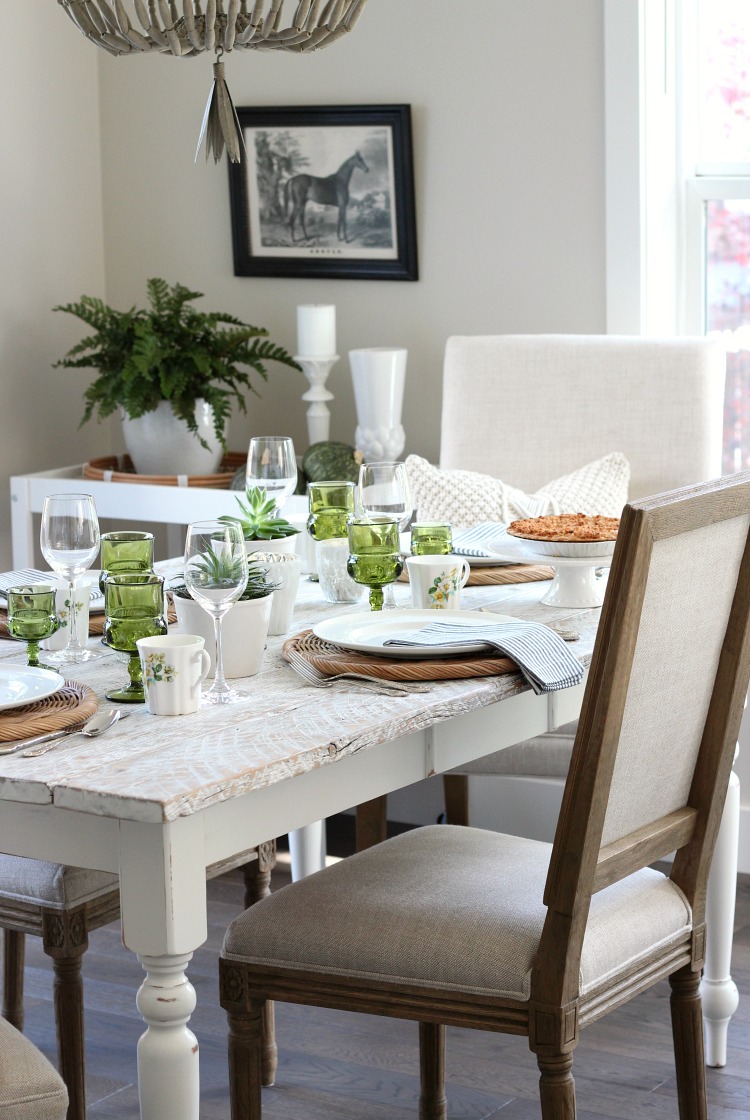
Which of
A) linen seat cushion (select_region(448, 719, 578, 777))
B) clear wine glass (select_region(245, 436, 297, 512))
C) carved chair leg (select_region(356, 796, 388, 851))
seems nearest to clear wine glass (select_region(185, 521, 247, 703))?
clear wine glass (select_region(245, 436, 297, 512))

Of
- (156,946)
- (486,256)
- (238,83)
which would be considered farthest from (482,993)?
(238,83)

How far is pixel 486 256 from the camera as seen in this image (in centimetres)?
344

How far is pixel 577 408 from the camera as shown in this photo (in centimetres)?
302

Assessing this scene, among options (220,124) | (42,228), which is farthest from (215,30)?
(42,228)

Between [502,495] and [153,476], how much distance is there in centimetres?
99

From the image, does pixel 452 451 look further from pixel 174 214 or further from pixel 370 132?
pixel 174 214

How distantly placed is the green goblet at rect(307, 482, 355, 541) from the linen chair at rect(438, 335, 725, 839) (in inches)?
30.0

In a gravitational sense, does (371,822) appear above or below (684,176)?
below

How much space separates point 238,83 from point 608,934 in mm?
2708

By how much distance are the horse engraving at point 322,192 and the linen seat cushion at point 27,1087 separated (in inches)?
101

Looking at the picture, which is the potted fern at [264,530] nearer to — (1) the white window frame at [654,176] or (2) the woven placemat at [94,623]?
(2) the woven placemat at [94,623]

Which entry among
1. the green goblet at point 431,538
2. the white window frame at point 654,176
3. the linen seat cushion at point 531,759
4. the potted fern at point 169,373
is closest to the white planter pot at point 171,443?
the potted fern at point 169,373

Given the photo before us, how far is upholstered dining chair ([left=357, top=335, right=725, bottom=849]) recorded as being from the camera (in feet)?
9.57

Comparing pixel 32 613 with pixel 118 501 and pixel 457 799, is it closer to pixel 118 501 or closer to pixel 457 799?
pixel 457 799
